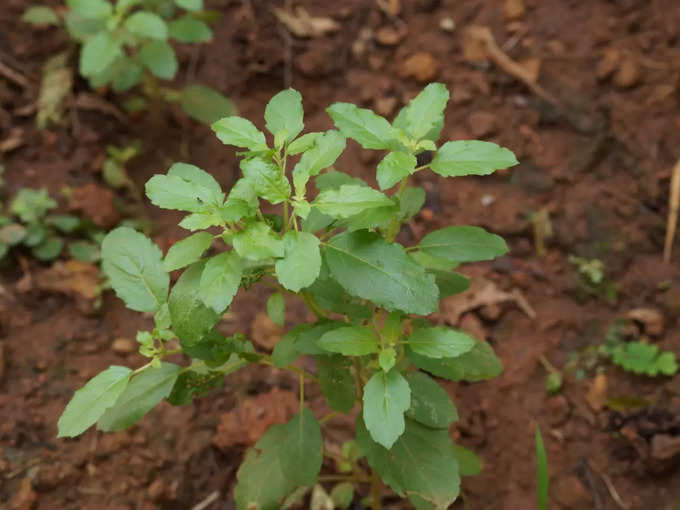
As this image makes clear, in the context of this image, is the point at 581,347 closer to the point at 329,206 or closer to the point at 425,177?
the point at 425,177

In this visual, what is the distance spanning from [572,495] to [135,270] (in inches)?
65.6

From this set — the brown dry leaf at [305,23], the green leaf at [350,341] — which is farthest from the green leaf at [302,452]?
the brown dry leaf at [305,23]

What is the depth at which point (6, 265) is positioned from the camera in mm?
2592

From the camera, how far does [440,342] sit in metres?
1.51

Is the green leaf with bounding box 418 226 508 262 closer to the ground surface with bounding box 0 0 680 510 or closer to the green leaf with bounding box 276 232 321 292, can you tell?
the green leaf with bounding box 276 232 321 292

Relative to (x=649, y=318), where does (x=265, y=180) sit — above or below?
above

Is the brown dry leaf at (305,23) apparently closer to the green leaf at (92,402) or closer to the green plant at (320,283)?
the green plant at (320,283)

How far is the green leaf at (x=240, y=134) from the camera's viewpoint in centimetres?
144

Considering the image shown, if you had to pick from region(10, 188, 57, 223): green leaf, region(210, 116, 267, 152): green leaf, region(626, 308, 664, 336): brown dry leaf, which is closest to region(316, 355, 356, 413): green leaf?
region(210, 116, 267, 152): green leaf

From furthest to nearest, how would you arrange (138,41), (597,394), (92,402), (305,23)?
1. (305,23)
2. (138,41)
3. (597,394)
4. (92,402)

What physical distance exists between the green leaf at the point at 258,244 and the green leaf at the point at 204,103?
1.78 m

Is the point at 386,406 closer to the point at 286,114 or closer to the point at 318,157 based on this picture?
the point at 318,157

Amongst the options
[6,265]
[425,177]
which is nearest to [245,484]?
[6,265]

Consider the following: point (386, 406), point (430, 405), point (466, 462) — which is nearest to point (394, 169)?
point (386, 406)
